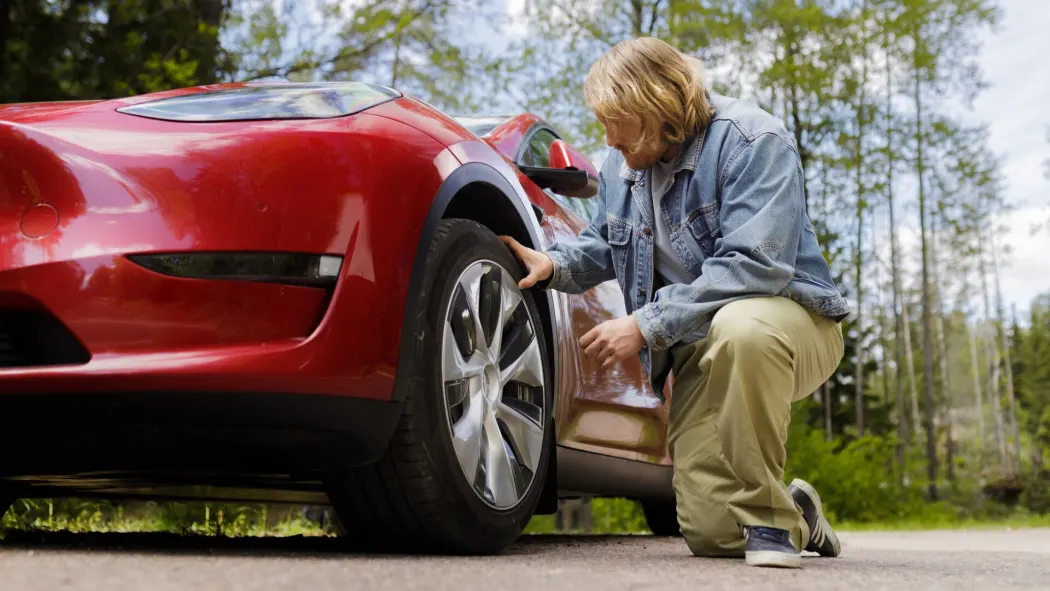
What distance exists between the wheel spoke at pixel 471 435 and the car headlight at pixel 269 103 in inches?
29.2

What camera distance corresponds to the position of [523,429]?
2809mm

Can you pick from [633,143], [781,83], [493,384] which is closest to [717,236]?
[633,143]

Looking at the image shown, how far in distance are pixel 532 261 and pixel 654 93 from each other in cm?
55

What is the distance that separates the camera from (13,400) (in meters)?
2.17

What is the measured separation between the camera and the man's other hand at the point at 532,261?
2.92 meters

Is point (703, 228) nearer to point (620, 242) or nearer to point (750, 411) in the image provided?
point (620, 242)

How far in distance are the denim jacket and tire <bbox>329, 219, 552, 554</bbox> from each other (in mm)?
381

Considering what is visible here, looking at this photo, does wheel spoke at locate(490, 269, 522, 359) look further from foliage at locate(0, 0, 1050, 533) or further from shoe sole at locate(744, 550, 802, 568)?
foliage at locate(0, 0, 1050, 533)

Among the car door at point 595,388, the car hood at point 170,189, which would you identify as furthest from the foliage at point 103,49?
the car hood at point 170,189

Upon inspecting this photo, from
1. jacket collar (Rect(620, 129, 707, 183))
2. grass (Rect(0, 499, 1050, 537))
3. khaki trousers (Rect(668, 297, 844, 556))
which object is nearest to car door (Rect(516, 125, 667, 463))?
khaki trousers (Rect(668, 297, 844, 556))

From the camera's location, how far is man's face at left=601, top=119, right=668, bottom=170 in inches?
111

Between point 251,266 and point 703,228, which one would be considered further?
point 703,228

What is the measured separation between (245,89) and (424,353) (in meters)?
0.85

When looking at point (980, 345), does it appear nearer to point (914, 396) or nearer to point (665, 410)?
point (914, 396)
